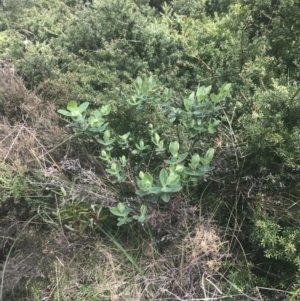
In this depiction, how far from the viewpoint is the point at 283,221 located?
1474mm

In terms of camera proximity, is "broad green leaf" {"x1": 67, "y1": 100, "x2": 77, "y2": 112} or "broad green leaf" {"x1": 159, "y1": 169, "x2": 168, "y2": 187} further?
"broad green leaf" {"x1": 67, "y1": 100, "x2": 77, "y2": 112}

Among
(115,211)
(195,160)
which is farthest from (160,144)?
(115,211)

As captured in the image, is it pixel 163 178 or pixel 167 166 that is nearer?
pixel 163 178

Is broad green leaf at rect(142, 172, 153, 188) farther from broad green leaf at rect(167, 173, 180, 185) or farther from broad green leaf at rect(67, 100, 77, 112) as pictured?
broad green leaf at rect(67, 100, 77, 112)

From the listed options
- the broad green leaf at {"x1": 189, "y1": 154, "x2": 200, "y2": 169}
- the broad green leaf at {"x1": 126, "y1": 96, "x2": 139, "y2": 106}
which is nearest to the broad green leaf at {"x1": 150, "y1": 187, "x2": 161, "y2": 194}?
the broad green leaf at {"x1": 189, "y1": 154, "x2": 200, "y2": 169}

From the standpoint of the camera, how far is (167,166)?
1.67m

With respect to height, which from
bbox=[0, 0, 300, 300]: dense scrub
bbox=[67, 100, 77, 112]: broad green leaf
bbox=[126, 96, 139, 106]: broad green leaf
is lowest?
bbox=[0, 0, 300, 300]: dense scrub

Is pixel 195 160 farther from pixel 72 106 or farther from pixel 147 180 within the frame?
pixel 72 106

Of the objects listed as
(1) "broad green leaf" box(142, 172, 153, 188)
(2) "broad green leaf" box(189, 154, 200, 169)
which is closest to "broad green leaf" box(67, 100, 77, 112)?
(1) "broad green leaf" box(142, 172, 153, 188)

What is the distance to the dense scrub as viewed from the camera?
145cm

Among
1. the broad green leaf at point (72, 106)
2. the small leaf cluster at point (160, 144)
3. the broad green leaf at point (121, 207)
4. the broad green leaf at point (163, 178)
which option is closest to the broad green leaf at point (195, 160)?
the small leaf cluster at point (160, 144)

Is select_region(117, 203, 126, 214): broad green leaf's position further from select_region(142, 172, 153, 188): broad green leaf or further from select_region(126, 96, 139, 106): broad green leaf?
select_region(126, 96, 139, 106): broad green leaf

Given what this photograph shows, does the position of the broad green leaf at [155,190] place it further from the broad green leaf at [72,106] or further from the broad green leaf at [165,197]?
the broad green leaf at [72,106]

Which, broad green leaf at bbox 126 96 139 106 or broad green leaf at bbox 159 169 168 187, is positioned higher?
broad green leaf at bbox 126 96 139 106
